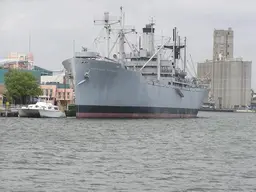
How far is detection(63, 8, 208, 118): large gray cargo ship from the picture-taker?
87.9 metres

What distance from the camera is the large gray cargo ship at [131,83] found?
8788 cm

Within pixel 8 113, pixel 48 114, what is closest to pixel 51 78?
pixel 8 113

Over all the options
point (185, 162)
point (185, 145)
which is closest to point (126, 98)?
point (185, 145)

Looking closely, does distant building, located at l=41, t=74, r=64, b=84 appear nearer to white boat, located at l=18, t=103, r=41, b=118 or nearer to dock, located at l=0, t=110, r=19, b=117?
dock, located at l=0, t=110, r=19, b=117

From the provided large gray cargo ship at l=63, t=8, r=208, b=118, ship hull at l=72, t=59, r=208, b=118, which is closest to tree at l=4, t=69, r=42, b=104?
large gray cargo ship at l=63, t=8, r=208, b=118

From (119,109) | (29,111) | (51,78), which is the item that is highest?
(51,78)

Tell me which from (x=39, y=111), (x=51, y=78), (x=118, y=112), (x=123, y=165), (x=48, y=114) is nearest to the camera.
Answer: (x=123, y=165)

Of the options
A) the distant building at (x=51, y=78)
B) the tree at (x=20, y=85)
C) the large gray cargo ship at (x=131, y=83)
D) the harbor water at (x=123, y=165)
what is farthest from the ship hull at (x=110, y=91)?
the distant building at (x=51, y=78)

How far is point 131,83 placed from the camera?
91.4 m

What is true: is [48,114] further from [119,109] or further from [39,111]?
[119,109]

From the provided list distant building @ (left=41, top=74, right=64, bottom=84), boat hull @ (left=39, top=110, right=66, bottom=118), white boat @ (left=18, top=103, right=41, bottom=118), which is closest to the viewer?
white boat @ (left=18, top=103, right=41, bottom=118)

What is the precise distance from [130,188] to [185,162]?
364 inches

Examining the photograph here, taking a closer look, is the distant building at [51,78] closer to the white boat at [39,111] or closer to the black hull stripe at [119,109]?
the black hull stripe at [119,109]

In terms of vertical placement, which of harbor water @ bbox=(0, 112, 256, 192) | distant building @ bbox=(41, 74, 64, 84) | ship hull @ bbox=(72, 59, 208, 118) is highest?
distant building @ bbox=(41, 74, 64, 84)
